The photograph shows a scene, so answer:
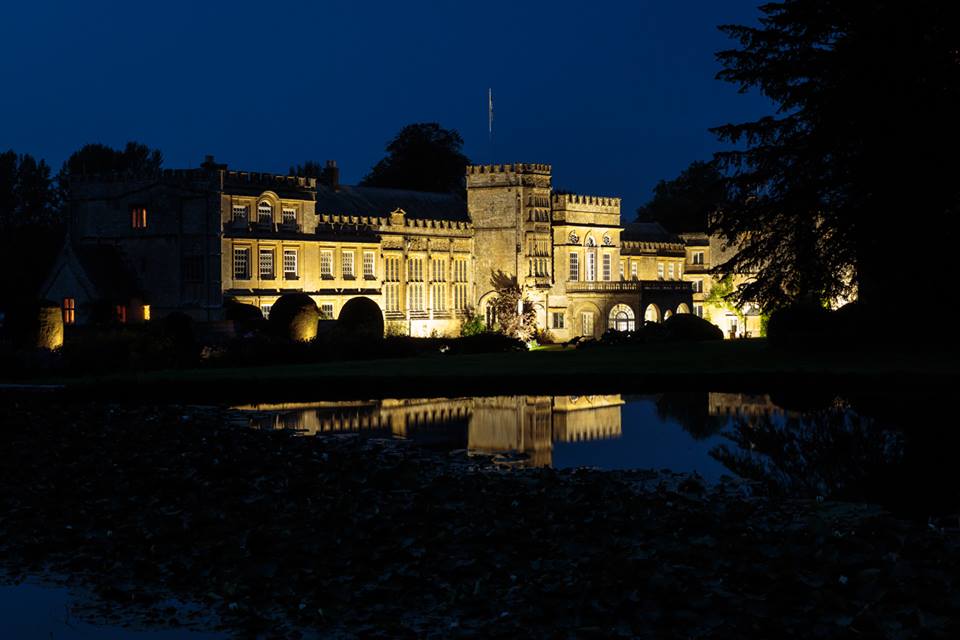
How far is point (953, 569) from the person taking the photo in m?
11.2

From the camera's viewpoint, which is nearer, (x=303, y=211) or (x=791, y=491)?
(x=791, y=491)

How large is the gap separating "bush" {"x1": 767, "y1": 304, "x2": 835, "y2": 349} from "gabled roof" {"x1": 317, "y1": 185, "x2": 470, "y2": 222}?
2648 cm

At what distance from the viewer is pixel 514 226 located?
64.9 m

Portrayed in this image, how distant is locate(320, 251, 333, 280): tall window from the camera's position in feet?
→ 187

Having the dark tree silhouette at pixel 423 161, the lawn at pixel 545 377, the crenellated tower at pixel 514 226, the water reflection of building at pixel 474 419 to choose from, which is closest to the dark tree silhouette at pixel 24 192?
the dark tree silhouette at pixel 423 161

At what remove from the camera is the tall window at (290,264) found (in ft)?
182

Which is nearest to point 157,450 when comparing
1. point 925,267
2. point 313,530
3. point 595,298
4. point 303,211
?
point 313,530

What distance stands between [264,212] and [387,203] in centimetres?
1071

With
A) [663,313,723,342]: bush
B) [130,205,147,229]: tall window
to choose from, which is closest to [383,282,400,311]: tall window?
[130,205,147,229]: tall window

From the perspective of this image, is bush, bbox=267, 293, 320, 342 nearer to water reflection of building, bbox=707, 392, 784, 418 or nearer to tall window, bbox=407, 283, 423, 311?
tall window, bbox=407, 283, 423, 311

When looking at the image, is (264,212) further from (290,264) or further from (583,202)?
(583,202)

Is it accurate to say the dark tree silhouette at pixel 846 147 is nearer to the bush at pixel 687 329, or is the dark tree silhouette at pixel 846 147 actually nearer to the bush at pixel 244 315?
the bush at pixel 687 329

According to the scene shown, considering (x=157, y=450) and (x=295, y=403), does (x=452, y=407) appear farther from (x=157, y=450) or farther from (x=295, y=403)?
(x=157, y=450)

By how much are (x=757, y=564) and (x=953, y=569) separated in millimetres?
1682
